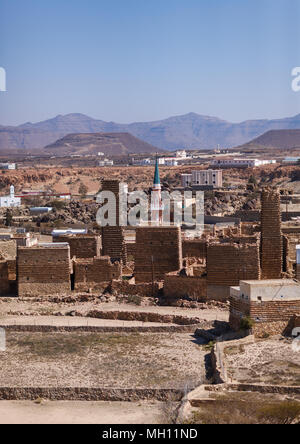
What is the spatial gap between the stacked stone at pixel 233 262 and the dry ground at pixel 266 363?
353 cm

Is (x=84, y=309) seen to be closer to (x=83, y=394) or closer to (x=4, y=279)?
(x=4, y=279)

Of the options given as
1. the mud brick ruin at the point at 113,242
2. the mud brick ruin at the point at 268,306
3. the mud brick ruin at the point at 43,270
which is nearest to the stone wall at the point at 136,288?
the mud brick ruin at the point at 43,270

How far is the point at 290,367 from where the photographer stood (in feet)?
63.3

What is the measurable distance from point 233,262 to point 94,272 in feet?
14.1

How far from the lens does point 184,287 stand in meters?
25.4

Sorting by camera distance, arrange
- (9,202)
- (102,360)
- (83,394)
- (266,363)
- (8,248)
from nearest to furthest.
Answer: (83,394), (266,363), (102,360), (8,248), (9,202)

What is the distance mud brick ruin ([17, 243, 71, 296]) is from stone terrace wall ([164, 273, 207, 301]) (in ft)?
9.78

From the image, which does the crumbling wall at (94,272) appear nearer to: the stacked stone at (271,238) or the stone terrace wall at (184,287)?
the stone terrace wall at (184,287)

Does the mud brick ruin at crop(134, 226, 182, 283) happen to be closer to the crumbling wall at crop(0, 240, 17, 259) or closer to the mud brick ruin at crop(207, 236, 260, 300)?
the mud brick ruin at crop(207, 236, 260, 300)

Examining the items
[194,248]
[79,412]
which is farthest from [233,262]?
[79,412]

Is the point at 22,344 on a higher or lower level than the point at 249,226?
lower

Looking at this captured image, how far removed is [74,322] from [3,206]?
4364 centimetres
